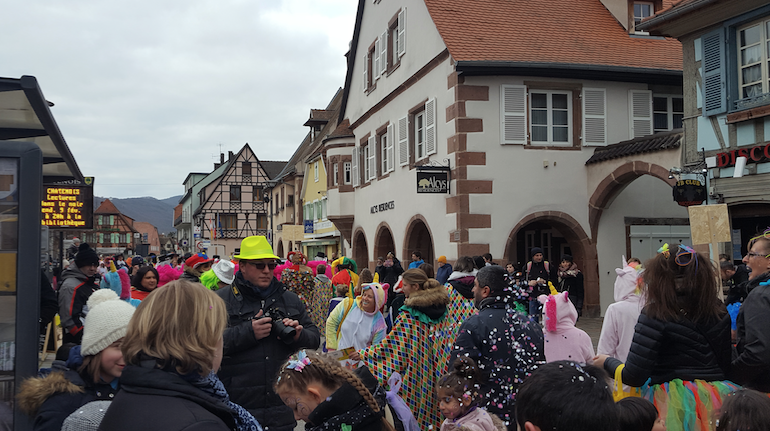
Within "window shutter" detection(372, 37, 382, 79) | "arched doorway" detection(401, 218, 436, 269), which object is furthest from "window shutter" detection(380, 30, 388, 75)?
"arched doorway" detection(401, 218, 436, 269)

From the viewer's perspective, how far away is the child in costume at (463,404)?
3.69m

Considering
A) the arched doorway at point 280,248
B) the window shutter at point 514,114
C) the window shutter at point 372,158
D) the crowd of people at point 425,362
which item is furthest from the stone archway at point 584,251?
the arched doorway at point 280,248

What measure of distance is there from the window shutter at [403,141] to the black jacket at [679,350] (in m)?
16.5

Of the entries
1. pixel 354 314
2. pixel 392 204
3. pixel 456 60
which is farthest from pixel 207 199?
pixel 354 314

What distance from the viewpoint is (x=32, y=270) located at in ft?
13.2

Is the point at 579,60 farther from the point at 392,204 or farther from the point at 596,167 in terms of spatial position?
the point at 392,204

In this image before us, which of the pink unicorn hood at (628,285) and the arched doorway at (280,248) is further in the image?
the arched doorway at (280,248)

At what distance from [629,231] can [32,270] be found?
52.2 feet

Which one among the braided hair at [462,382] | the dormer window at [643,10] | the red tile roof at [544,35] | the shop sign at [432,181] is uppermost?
the dormer window at [643,10]

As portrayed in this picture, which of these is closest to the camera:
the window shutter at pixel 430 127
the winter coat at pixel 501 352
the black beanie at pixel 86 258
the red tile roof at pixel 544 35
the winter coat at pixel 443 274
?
the winter coat at pixel 501 352

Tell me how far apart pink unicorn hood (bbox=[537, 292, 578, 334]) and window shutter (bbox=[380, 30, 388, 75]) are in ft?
56.8

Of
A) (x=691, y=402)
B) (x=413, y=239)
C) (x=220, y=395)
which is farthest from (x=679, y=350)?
(x=413, y=239)

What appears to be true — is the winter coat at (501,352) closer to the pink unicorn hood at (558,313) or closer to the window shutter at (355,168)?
the pink unicorn hood at (558,313)

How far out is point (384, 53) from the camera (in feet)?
74.1
